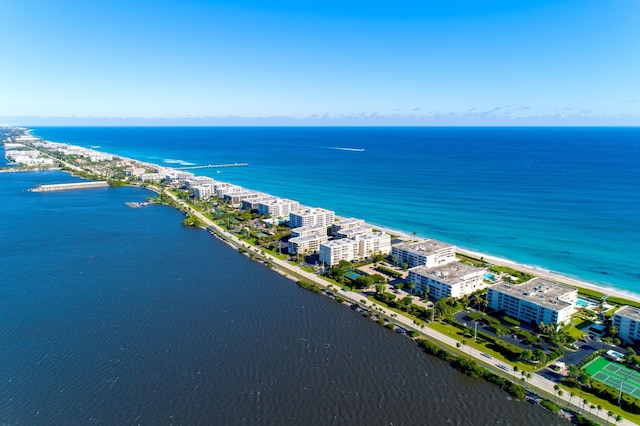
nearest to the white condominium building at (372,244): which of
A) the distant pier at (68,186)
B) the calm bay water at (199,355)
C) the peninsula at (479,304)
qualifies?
the peninsula at (479,304)

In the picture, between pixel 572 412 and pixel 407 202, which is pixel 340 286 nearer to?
pixel 572 412

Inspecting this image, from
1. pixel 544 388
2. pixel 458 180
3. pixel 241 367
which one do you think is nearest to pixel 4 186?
pixel 241 367

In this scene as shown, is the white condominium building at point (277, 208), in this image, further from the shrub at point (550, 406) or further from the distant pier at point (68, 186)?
the distant pier at point (68, 186)

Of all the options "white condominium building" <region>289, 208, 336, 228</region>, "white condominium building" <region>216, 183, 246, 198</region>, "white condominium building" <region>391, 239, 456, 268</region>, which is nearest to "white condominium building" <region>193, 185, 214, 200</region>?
"white condominium building" <region>216, 183, 246, 198</region>

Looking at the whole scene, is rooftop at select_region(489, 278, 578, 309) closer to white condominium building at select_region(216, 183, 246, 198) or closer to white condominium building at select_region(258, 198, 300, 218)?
white condominium building at select_region(258, 198, 300, 218)

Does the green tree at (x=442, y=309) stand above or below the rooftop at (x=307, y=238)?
below
